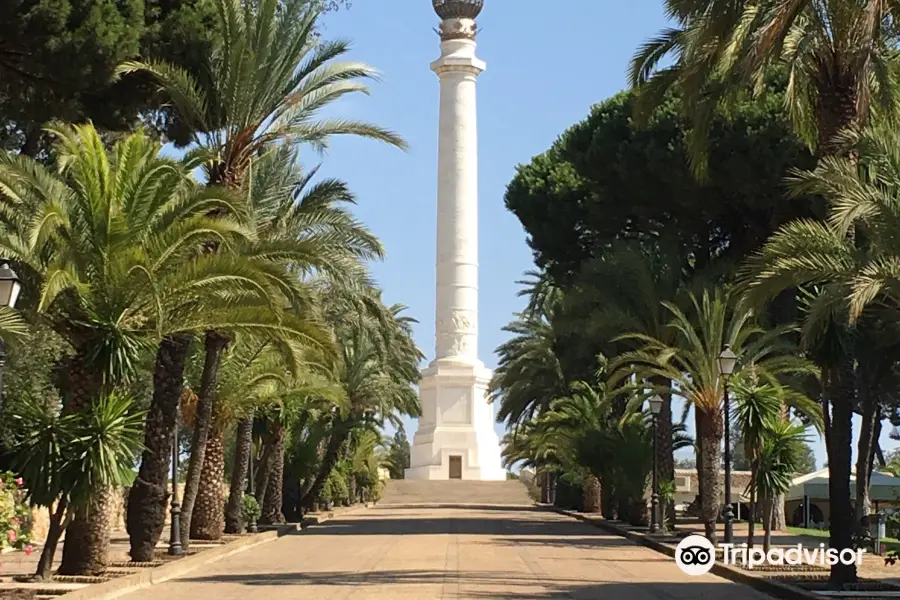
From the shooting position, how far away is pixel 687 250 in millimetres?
37750

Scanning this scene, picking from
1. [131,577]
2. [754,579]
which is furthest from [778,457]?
[131,577]

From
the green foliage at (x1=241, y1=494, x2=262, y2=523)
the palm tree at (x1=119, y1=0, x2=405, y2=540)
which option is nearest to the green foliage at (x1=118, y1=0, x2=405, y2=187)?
the palm tree at (x1=119, y1=0, x2=405, y2=540)

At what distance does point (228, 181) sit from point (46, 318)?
4.83m

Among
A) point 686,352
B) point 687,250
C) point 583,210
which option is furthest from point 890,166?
point 583,210

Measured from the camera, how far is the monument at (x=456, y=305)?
6925 cm

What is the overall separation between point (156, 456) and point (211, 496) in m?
6.77

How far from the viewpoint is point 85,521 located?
60.5 feet

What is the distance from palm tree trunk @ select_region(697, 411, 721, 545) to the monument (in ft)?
128

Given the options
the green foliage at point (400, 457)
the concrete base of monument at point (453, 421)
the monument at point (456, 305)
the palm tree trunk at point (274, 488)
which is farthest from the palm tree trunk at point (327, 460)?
the green foliage at point (400, 457)

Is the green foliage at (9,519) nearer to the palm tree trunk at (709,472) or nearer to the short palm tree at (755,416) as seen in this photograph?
the short palm tree at (755,416)

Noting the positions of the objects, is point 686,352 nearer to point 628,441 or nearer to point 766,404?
point 766,404

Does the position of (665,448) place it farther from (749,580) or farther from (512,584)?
(512,584)

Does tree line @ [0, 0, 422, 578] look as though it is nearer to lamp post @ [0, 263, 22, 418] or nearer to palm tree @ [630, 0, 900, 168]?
lamp post @ [0, 263, 22, 418]

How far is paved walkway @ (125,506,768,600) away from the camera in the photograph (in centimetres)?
1716
